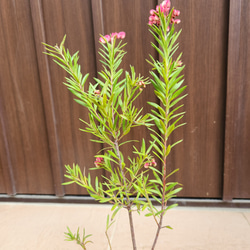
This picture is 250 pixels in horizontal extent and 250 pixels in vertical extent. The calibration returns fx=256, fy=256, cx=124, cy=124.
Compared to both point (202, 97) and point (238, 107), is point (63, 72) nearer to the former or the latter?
point (202, 97)

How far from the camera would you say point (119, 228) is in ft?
5.29

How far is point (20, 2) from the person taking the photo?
5.57 feet

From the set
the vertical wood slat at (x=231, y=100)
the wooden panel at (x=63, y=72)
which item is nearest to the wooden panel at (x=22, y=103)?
the wooden panel at (x=63, y=72)

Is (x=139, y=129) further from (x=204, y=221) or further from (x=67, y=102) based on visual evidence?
(x=204, y=221)

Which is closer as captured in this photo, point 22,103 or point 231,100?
point 231,100

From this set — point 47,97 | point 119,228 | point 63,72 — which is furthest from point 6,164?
point 119,228

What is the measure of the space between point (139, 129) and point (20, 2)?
116 centimetres

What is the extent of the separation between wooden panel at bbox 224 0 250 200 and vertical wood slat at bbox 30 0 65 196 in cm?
118

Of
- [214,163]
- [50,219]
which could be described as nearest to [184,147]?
[214,163]

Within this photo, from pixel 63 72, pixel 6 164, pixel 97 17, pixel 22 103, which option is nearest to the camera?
pixel 97 17

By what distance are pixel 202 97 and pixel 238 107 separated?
9.1 inches

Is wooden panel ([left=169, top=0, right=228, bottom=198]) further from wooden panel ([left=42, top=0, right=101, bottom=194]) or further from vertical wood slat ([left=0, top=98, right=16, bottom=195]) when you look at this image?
vertical wood slat ([left=0, top=98, right=16, bottom=195])

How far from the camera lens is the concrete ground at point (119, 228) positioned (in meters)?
1.43

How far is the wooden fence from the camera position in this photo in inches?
62.0
